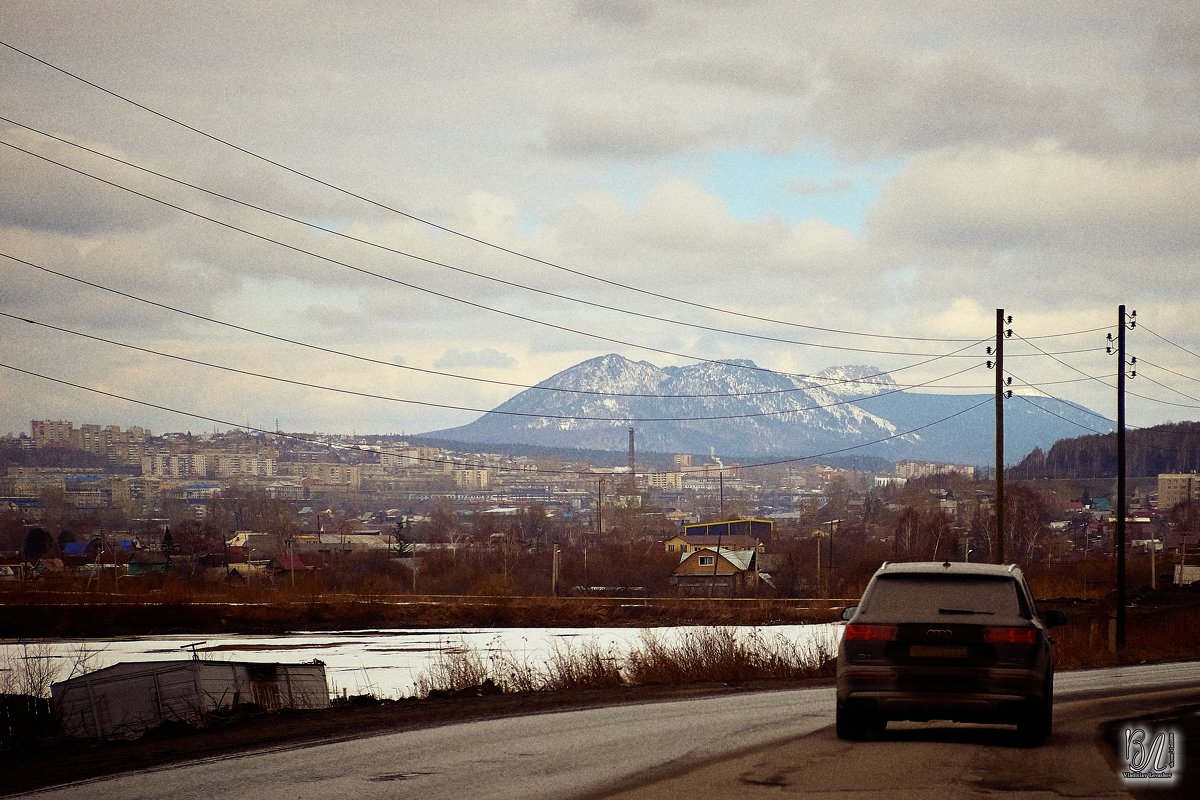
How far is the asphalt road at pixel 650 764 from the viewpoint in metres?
10.4

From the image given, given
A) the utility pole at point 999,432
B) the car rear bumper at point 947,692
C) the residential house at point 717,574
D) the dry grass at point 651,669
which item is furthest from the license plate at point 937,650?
the residential house at point 717,574

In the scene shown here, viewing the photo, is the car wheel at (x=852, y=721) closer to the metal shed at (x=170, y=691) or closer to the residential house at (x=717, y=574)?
the metal shed at (x=170, y=691)

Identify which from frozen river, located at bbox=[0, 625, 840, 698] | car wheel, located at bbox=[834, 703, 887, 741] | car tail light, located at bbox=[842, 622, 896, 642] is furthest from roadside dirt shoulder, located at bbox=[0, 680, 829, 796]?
frozen river, located at bbox=[0, 625, 840, 698]

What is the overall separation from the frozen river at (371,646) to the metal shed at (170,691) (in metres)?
5.53

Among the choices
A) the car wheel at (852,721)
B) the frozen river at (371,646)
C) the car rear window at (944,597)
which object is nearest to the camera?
the car rear window at (944,597)

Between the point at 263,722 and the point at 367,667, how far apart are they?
1030 inches

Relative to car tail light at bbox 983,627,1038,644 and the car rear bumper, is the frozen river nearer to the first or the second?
the car rear bumper

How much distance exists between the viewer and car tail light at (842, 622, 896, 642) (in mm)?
13180

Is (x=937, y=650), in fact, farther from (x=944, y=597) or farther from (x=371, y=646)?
(x=371, y=646)

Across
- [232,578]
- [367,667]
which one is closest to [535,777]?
[367,667]

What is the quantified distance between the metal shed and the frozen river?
553 cm

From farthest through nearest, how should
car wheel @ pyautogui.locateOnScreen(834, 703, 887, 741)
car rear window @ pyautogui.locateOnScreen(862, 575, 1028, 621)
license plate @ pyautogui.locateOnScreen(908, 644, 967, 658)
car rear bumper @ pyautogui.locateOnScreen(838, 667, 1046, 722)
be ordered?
car wheel @ pyautogui.locateOnScreen(834, 703, 887, 741), car rear window @ pyautogui.locateOnScreen(862, 575, 1028, 621), license plate @ pyautogui.locateOnScreen(908, 644, 967, 658), car rear bumper @ pyautogui.locateOnScreen(838, 667, 1046, 722)

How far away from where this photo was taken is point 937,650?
13.0 metres

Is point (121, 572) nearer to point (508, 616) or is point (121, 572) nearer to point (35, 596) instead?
point (35, 596)
